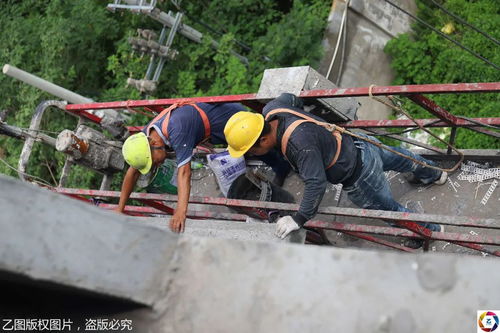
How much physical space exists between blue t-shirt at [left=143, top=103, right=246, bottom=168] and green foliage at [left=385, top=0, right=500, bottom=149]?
4110 mm

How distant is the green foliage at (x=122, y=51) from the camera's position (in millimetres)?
9758

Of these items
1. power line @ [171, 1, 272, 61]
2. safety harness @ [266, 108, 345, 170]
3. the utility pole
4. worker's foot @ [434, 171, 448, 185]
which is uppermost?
power line @ [171, 1, 272, 61]

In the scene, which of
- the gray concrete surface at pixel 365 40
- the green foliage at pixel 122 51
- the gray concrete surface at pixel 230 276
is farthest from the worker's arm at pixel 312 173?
the gray concrete surface at pixel 365 40

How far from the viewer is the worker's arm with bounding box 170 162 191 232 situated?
472 centimetres

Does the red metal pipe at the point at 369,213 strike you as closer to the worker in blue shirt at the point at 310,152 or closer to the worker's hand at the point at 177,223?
the worker in blue shirt at the point at 310,152

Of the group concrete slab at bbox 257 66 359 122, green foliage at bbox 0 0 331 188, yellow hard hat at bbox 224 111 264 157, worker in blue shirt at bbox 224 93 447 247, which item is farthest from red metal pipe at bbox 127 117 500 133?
green foliage at bbox 0 0 331 188

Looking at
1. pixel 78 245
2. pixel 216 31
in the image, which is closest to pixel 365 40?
pixel 216 31

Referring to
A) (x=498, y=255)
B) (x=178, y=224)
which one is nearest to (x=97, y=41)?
(x=178, y=224)

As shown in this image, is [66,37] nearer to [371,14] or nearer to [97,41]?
[97,41]

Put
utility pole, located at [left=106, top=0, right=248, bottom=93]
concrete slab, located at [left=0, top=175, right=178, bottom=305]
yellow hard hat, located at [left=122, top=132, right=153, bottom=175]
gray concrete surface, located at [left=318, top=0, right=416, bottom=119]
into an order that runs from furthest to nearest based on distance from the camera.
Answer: gray concrete surface, located at [left=318, top=0, right=416, bottom=119] → utility pole, located at [left=106, top=0, right=248, bottom=93] → yellow hard hat, located at [left=122, top=132, right=153, bottom=175] → concrete slab, located at [left=0, top=175, right=178, bottom=305]

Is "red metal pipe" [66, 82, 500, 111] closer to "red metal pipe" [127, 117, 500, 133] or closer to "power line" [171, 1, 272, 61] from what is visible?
"red metal pipe" [127, 117, 500, 133]

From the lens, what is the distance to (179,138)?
5020mm

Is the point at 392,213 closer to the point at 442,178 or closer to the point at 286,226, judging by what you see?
the point at 286,226

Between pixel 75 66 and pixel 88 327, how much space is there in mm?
8789
